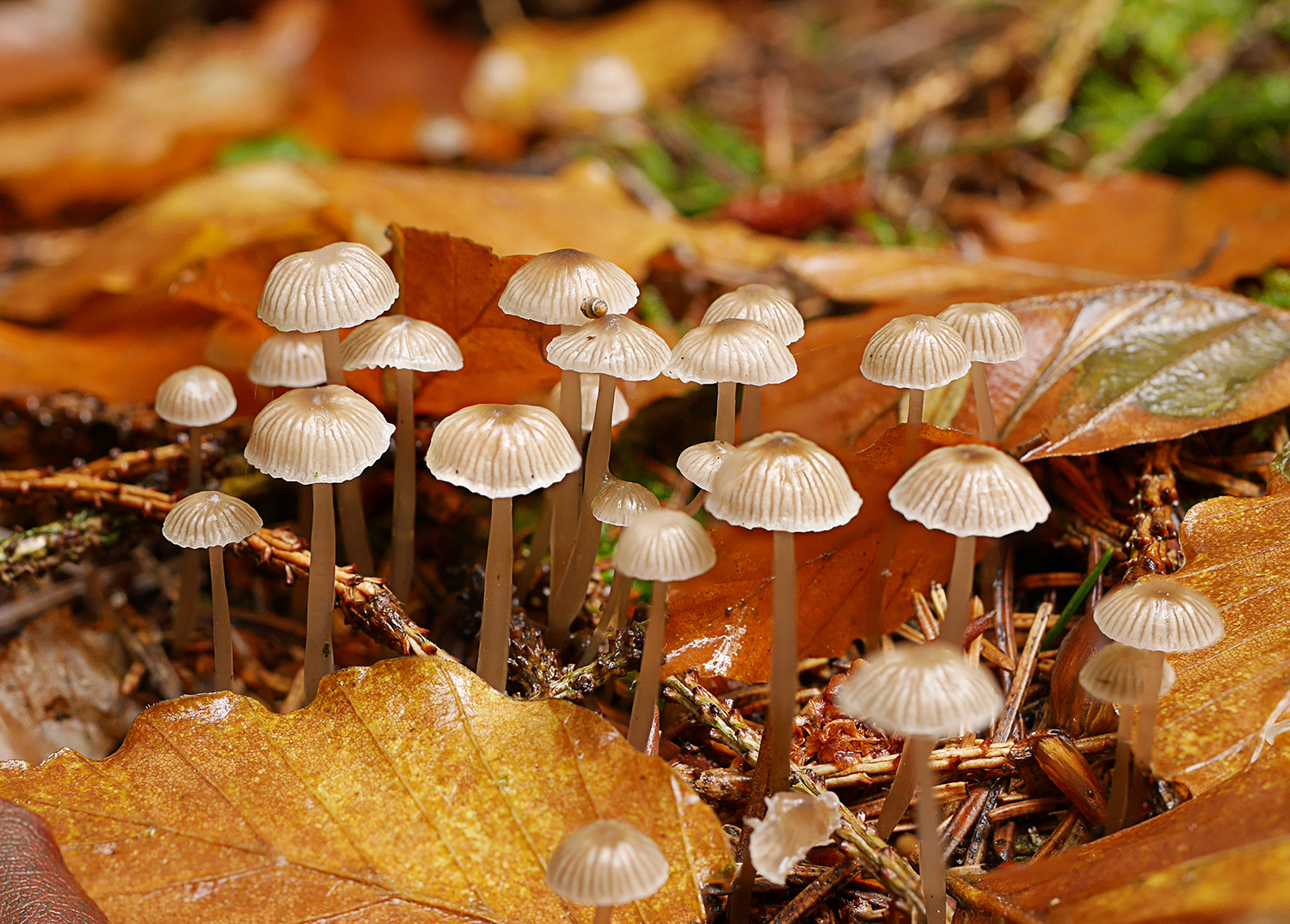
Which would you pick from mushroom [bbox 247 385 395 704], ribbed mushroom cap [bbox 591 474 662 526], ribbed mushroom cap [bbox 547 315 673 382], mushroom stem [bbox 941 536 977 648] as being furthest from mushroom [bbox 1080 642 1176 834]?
mushroom [bbox 247 385 395 704]

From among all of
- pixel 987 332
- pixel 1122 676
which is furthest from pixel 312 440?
pixel 1122 676

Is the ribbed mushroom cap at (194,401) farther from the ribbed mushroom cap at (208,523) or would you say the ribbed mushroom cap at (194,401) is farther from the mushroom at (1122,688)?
the mushroom at (1122,688)

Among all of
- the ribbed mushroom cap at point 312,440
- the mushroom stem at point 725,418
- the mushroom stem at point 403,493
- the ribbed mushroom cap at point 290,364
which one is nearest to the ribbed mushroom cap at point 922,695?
the mushroom stem at point 725,418

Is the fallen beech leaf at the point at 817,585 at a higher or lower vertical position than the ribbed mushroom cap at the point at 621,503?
lower

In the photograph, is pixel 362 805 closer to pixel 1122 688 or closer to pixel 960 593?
pixel 960 593

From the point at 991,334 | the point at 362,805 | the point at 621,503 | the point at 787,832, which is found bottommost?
the point at 362,805

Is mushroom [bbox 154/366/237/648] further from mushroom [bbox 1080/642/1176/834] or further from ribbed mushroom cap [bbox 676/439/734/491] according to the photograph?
mushroom [bbox 1080/642/1176/834]

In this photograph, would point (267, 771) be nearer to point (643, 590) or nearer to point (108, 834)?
point (108, 834)

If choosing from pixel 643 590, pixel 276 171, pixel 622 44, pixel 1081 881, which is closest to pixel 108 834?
pixel 643 590
